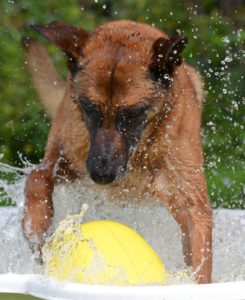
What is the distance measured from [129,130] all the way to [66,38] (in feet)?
1.84

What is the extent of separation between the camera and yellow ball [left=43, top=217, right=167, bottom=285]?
117 inches

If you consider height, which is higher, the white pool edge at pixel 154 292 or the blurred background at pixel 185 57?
the blurred background at pixel 185 57

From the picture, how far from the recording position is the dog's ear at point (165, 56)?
4000 millimetres

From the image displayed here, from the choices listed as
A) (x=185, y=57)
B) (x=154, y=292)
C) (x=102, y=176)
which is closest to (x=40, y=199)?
(x=102, y=176)

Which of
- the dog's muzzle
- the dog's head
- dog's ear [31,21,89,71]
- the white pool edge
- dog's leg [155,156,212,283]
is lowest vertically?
the white pool edge

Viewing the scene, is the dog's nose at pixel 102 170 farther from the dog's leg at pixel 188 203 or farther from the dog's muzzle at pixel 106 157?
the dog's leg at pixel 188 203

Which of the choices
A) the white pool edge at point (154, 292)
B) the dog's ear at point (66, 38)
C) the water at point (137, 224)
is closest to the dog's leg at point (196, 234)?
the water at point (137, 224)

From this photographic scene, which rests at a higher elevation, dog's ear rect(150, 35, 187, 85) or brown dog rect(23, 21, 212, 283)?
dog's ear rect(150, 35, 187, 85)

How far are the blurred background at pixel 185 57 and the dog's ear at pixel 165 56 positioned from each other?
3.08 metres

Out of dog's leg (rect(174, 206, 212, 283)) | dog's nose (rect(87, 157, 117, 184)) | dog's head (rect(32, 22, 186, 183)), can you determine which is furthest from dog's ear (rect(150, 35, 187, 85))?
dog's leg (rect(174, 206, 212, 283))

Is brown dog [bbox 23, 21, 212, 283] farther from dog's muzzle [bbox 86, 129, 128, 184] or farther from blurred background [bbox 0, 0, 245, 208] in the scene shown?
blurred background [bbox 0, 0, 245, 208]

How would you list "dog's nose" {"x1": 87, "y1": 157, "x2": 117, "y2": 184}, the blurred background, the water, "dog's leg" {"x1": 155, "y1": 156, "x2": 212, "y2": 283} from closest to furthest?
"dog's nose" {"x1": 87, "y1": 157, "x2": 117, "y2": 184}, "dog's leg" {"x1": 155, "y1": 156, "x2": 212, "y2": 283}, the water, the blurred background

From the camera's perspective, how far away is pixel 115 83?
389cm

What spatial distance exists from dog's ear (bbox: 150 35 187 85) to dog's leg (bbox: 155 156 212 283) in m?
0.42
